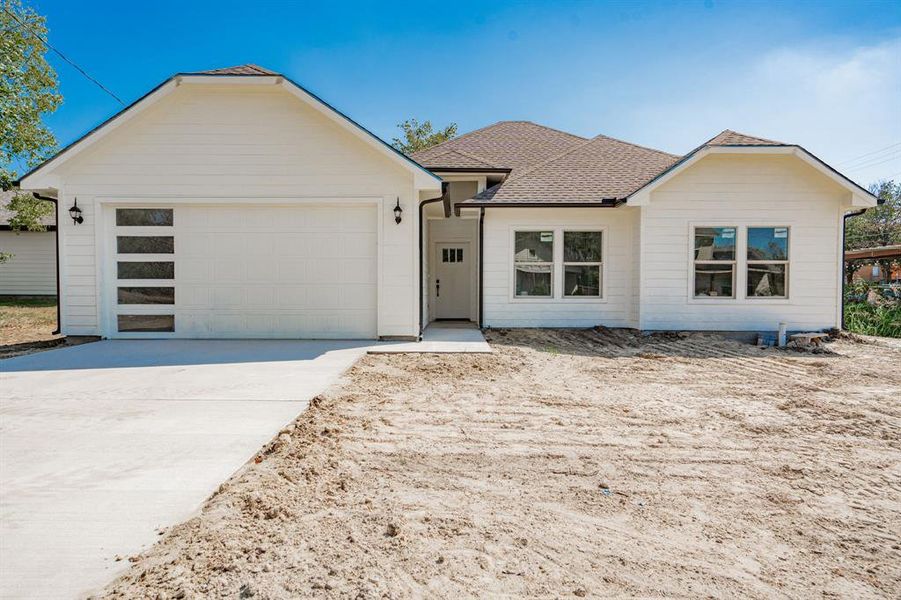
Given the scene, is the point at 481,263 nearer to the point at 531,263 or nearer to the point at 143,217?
the point at 531,263

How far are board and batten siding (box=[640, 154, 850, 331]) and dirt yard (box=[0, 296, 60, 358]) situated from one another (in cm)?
1260

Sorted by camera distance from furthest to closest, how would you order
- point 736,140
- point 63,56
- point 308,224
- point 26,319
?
point 63,56, point 26,319, point 736,140, point 308,224

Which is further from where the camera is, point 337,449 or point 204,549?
point 337,449

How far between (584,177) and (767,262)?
15.0 ft

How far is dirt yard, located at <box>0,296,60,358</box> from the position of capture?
338 inches

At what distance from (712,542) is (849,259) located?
88.6 ft

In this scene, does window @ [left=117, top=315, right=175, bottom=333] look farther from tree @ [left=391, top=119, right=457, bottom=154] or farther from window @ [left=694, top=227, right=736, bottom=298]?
tree @ [left=391, top=119, right=457, bottom=154]

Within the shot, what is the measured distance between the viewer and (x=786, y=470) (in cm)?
332

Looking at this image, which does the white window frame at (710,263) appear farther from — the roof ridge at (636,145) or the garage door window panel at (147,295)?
the garage door window panel at (147,295)

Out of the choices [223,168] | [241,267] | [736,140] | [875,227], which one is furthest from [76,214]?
[875,227]

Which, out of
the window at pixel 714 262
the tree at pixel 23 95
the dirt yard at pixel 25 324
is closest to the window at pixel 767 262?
the window at pixel 714 262

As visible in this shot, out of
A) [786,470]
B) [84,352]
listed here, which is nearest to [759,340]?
[786,470]

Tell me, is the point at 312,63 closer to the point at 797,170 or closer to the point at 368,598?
the point at 797,170

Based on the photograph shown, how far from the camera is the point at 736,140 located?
10.0m
